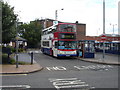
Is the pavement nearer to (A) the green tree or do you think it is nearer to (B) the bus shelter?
(B) the bus shelter

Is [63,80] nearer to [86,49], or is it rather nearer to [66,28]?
[66,28]

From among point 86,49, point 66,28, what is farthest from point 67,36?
point 86,49

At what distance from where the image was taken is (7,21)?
13.4 m

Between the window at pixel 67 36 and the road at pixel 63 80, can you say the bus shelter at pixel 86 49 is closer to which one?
the window at pixel 67 36

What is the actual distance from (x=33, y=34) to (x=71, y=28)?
107 ft

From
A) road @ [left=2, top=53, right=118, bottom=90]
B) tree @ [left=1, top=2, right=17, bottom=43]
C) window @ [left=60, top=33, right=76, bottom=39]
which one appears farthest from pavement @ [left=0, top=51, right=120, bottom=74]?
window @ [left=60, top=33, right=76, bottom=39]

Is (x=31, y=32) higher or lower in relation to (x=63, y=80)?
higher

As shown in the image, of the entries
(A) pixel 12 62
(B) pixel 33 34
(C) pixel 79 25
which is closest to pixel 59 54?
(A) pixel 12 62

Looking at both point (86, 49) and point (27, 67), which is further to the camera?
point (86, 49)

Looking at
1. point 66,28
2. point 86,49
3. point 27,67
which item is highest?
point 66,28

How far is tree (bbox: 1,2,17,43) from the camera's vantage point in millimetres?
13398

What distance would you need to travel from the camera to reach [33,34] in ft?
168

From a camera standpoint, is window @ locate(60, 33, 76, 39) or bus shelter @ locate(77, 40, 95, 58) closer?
window @ locate(60, 33, 76, 39)

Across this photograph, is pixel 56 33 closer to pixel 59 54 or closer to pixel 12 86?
pixel 59 54
